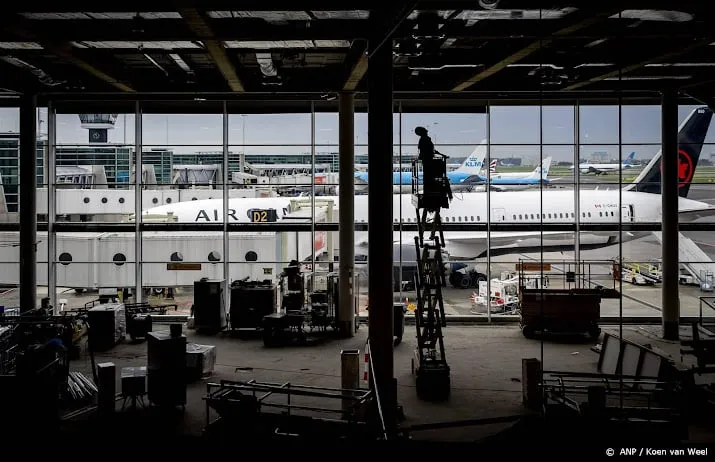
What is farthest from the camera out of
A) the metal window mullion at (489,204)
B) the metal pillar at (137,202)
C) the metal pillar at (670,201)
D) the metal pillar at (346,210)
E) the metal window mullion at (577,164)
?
the metal pillar at (137,202)

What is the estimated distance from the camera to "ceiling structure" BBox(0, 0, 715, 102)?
33.6 feet

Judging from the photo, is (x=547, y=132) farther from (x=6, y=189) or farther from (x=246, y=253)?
(x=6, y=189)

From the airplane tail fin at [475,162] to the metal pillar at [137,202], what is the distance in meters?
8.72

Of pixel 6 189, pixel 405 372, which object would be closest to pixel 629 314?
pixel 405 372

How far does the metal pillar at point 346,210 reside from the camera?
16625 mm

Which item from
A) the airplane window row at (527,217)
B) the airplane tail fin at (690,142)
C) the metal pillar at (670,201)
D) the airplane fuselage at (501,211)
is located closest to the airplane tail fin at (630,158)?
the airplane fuselage at (501,211)

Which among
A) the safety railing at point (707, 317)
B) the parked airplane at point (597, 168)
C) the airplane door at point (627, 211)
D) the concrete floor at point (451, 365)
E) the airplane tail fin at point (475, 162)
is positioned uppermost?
the airplane tail fin at point (475, 162)

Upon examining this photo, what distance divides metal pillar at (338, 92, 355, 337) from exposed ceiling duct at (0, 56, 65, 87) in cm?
651

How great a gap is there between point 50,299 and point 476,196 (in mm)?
12155

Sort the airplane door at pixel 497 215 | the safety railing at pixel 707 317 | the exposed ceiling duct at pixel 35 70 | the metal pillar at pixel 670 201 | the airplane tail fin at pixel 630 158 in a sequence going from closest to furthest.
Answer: the exposed ceiling duct at pixel 35 70 → the safety railing at pixel 707 317 → the metal pillar at pixel 670 201 → the airplane door at pixel 497 215 → the airplane tail fin at pixel 630 158

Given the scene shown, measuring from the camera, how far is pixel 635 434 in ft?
23.6

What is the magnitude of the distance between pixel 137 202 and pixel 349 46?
787 centimetres

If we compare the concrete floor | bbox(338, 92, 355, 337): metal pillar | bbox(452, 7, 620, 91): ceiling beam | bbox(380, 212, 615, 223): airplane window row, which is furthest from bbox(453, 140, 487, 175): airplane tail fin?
the concrete floor

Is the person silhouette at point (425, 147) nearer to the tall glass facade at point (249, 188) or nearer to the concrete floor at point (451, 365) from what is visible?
the concrete floor at point (451, 365)
